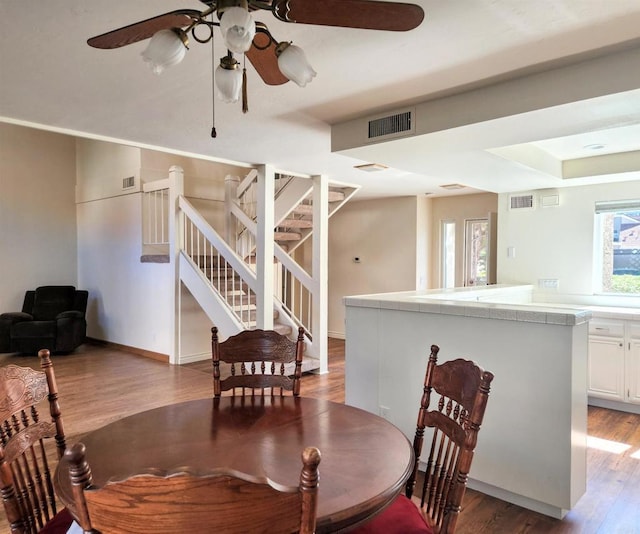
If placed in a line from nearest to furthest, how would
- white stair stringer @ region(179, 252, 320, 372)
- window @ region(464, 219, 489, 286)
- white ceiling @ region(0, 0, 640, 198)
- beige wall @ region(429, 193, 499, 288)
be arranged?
white ceiling @ region(0, 0, 640, 198)
white stair stringer @ region(179, 252, 320, 372)
beige wall @ region(429, 193, 499, 288)
window @ region(464, 219, 489, 286)

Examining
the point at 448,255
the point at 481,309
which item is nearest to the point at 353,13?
the point at 481,309

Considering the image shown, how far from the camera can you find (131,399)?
4414mm

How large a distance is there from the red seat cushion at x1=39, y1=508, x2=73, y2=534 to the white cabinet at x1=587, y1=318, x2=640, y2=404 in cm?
404

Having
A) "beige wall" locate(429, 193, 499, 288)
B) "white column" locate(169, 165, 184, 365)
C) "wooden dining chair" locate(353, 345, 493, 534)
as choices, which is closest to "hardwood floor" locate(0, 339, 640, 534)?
"white column" locate(169, 165, 184, 365)

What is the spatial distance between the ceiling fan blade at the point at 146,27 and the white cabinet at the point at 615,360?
4.18 m

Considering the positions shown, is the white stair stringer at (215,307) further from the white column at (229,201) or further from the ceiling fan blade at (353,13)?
the ceiling fan blade at (353,13)

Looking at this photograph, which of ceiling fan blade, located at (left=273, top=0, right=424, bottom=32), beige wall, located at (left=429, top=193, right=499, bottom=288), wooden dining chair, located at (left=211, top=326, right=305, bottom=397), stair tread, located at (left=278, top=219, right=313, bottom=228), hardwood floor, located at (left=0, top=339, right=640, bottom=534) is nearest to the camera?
ceiling fan blade, located at (left=273, top=0, right=424, bottom=32)

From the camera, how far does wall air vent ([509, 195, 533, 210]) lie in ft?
16.7

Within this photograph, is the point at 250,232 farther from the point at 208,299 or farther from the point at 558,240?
the point at 558,240

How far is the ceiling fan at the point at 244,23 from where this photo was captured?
4.39ft

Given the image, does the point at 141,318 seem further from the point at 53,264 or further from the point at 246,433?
the point at 246,433

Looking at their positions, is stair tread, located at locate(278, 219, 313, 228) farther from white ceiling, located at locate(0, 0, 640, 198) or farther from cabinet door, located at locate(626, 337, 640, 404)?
cabinet door, located at locate(626, 337, 640, 404)

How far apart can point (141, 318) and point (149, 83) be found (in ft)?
15.5

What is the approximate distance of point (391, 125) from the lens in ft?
10.0
